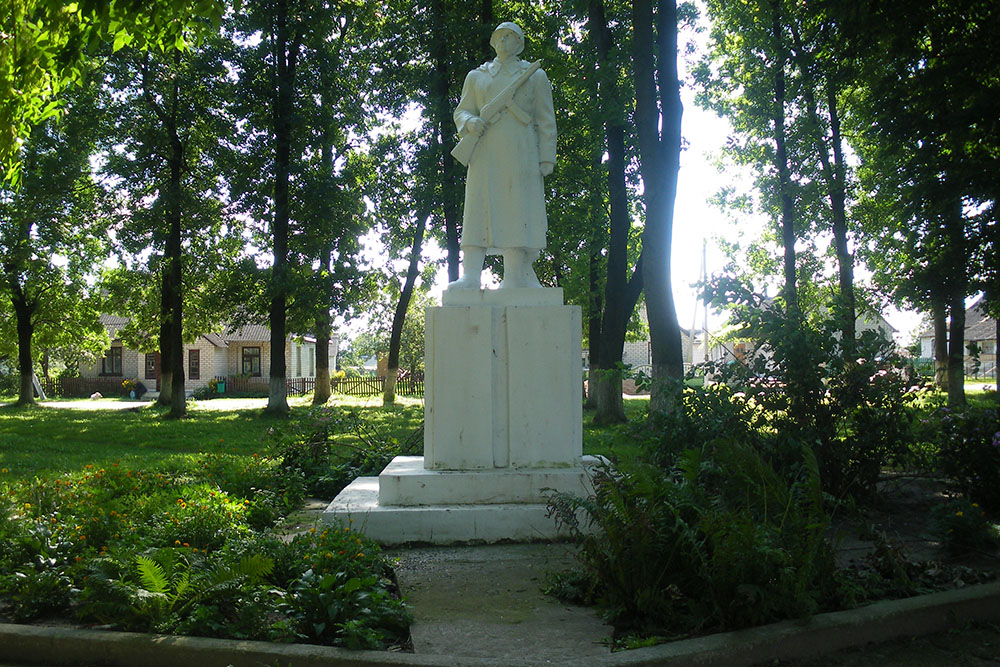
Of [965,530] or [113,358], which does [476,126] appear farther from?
[113,358]

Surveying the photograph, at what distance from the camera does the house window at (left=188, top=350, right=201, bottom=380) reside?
48594mm

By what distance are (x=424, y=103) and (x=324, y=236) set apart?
16.0 ft

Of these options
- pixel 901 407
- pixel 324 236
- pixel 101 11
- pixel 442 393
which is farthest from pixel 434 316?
pixel 324 236

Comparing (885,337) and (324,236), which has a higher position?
(324,236)

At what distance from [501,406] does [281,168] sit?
16.9 metres

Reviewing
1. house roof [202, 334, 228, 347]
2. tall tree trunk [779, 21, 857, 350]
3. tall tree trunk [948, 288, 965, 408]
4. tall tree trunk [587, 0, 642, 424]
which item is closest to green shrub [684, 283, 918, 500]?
tall tree trunk [587, 0, 642, 424]

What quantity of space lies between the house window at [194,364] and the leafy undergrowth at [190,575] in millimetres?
45795

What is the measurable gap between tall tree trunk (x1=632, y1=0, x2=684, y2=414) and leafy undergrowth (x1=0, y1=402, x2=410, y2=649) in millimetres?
7592

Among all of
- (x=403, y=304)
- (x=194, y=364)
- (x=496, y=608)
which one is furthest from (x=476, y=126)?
(x=194, y=364)

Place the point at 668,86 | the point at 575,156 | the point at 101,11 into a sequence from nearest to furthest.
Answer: the point at 101,11 < the point at 668,86 < the point at 575,156

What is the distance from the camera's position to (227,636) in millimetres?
3510

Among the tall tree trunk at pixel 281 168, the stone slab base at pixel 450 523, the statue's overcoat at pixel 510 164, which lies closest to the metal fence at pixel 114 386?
the tall tree trunk at pixel 281 168

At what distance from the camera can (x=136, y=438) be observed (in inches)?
600

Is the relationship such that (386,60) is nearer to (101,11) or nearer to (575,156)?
(575,156)
